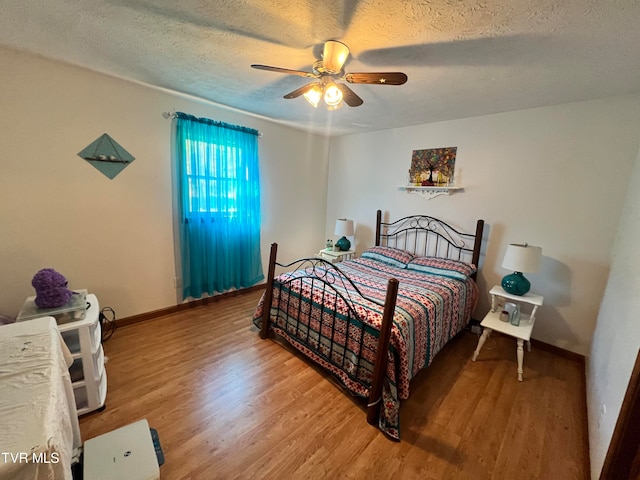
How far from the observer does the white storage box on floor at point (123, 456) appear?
3.98 ft

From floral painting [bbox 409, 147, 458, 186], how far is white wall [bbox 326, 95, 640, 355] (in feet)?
0.29

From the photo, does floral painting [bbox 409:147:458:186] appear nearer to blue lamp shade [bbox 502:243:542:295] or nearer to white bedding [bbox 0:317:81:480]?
blue lamp shade [bbox 502:243:542:295]

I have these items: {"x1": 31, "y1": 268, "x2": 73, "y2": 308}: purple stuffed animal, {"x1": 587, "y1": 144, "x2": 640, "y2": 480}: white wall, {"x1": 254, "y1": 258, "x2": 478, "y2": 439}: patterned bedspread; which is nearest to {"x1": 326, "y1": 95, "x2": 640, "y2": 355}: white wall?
{"x1": 587, "y1": 144, "x2": 640, "y2": 480}: white wall

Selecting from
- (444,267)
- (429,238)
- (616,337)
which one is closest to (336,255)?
(429,238)

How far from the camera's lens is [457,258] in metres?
3.19

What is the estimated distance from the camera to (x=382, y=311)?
74.9 inches

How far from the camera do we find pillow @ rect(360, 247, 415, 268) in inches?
125

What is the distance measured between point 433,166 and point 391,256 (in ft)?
4.13

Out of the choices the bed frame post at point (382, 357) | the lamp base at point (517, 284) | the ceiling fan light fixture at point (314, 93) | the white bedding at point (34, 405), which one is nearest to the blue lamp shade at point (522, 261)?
the lamp base at point (517, 284)

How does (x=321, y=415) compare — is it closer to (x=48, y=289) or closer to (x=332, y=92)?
(x=48, y=289)

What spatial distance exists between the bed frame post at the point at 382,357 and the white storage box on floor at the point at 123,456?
1220 millimetres

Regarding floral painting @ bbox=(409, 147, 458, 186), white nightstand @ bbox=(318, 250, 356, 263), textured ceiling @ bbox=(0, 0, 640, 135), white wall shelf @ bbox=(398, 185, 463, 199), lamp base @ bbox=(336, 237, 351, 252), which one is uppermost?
textured ceiling @ bbox=(0, 0, 640, 135)

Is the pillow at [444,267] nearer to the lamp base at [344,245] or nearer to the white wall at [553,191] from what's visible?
the white wall at [553,191]

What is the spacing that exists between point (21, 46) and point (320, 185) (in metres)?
3.40
